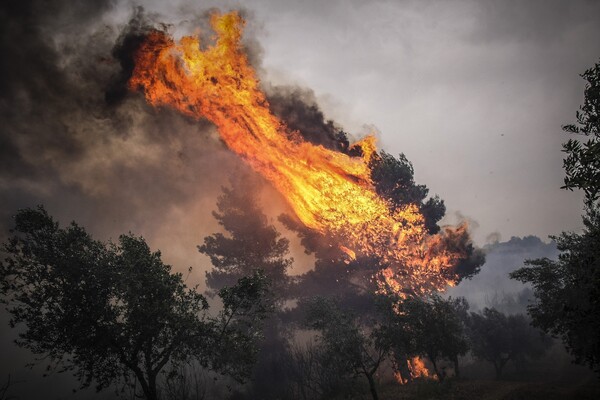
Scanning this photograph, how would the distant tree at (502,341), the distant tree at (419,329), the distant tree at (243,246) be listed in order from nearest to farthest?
1. the distant tree at (419,329)
2. the distant tree at (502,341)
3. the distant tree at (243,246)

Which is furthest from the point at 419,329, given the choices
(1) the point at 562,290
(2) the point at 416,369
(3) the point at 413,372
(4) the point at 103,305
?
(4) the point at 103,305

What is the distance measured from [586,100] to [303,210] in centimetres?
3868

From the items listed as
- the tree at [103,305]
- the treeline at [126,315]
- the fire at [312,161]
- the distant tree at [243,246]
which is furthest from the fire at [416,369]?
the tree at [103,305]

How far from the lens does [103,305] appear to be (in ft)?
65.1

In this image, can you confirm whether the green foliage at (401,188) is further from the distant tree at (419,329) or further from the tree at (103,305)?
the tree at (103,305)

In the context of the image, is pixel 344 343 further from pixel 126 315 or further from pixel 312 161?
pixel 312 161

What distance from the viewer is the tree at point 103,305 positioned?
18.9m

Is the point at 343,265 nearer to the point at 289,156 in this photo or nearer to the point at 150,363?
the point at 289,156

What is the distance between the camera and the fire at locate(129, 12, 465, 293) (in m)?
41.8

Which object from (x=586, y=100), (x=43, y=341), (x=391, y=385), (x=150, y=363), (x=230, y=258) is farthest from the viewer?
(x=230, y=258)

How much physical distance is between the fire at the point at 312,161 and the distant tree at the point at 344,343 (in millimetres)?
15344

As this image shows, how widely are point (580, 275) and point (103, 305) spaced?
93.1 feet

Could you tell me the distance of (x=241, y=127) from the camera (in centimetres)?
4594

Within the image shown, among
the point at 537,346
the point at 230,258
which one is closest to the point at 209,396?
the point at 230,258
